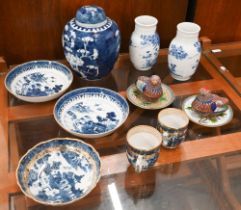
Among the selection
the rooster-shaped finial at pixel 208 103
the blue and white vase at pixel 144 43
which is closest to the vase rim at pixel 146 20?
the blue and white vase at pixel 144 43

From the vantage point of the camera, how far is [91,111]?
756 mm

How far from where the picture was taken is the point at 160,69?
0.90 metres

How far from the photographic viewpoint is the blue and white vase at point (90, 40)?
0.75 m

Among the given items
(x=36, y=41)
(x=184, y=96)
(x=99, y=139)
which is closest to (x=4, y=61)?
(x=36, y=41)

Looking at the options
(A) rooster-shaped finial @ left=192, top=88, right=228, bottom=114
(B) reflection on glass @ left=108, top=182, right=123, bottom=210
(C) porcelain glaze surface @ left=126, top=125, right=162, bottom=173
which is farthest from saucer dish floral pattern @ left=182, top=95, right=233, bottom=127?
(B) reflection on glass @ left=108, top=182, right=123, bottom=210

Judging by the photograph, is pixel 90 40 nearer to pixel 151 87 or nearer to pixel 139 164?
pixel 151 87

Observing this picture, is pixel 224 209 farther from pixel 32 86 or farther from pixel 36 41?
pixel 36 41

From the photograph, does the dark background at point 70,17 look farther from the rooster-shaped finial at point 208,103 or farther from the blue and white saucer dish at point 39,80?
the rooster-shaped finial at point 208,103

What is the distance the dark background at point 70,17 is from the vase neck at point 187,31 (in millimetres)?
118

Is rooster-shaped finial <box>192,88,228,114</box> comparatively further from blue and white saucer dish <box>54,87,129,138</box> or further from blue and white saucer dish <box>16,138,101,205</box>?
blue and white saucer dish <box>16,138,101,205</box>

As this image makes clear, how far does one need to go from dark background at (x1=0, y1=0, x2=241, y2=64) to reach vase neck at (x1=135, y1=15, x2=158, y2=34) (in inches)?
2.6

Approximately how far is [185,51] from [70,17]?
11.7 inches

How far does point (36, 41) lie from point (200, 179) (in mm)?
533

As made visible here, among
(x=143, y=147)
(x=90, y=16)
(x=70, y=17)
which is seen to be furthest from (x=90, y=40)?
(x=143, y=147)
